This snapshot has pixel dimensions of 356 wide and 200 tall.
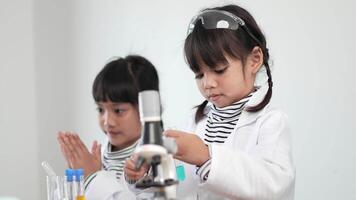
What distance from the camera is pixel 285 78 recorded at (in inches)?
42.6

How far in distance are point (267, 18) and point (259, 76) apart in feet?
0.91

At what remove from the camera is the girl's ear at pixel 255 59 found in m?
0.79

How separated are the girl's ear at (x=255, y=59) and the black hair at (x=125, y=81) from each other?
1.21 feet

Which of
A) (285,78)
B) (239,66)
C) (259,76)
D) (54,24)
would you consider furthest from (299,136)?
(54,24)

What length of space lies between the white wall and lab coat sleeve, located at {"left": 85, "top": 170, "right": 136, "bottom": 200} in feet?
2.81

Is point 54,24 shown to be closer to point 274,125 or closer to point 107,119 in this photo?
point 107,119

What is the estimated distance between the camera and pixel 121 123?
1111mm

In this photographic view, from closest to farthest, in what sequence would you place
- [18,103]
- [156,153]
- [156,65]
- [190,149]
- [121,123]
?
[156,153] → [190,149] → [121,123] → [156,65] → [18,103]

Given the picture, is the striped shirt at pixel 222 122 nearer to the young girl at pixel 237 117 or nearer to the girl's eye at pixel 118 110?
the young girl at pixel 237 117

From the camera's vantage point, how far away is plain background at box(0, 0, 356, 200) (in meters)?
1.00

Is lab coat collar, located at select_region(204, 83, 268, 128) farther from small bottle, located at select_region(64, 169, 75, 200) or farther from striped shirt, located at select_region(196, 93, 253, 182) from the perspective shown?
small bottle, located at select_region(64, 169, 75, 200)

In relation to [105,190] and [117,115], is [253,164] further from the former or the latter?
[117,115]

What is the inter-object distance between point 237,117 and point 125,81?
1.27 feet

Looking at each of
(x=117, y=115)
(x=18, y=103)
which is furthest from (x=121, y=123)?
(x=18, y=103)
